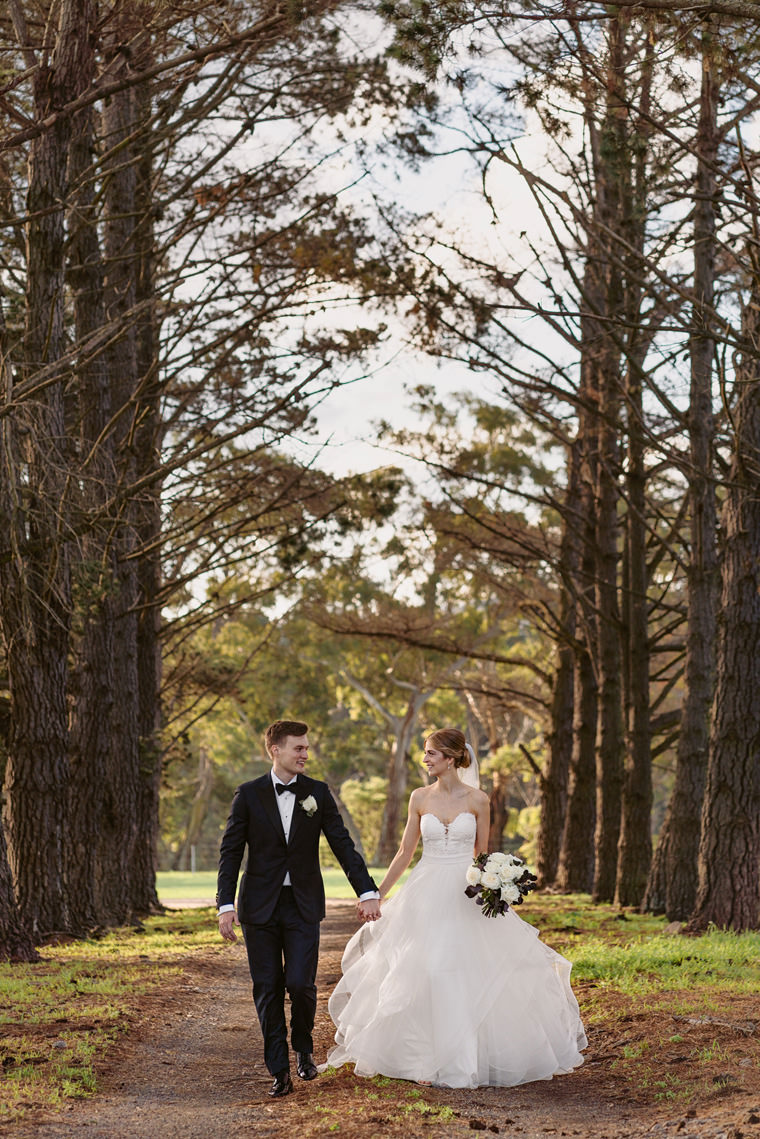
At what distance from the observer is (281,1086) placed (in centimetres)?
689

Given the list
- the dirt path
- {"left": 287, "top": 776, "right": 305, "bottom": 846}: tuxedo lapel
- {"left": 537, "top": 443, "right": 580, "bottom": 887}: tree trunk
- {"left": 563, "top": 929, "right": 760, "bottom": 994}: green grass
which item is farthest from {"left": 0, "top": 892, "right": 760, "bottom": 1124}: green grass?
{"left": 537, "top": 443, "right": 580, "bottom": 887}: tree trunk

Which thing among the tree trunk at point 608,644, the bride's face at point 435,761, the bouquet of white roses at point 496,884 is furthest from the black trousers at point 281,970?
the tree trunk at point 608,644

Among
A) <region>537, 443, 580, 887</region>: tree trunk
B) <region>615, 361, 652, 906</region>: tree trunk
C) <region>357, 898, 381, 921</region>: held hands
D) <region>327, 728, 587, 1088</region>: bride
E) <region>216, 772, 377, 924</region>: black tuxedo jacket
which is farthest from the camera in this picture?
<region>537, 443, 580, 887</region>: tree trunk

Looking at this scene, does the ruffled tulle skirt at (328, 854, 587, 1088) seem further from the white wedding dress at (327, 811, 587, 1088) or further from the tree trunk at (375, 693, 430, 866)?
the tree trunk at (375, 693, 430, 866)

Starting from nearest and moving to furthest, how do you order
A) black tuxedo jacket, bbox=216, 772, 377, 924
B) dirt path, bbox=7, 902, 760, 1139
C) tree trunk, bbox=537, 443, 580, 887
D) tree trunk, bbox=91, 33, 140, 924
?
dirt path, bbox=7, 902, 760, 1139
black tuxedo jacket, bbox=216, 772, 377, 924
tree trunk, bbox=91, 33, 140, 924
tree trunk, bbox=537, 443, 580, 887

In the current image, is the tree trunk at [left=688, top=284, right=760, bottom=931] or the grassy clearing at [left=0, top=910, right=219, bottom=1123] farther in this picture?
the tree trunk at [left=688, top=284, right=760, bottom=931]

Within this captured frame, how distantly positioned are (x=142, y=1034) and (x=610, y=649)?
40.0ft

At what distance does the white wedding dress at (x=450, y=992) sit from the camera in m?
7.41

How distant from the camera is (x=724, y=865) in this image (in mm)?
13008

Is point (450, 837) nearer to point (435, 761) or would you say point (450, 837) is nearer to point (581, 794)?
point (435, 761)

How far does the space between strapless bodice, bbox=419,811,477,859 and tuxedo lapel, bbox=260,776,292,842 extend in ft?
4.27

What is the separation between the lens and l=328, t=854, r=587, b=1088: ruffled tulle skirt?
24.3 feet

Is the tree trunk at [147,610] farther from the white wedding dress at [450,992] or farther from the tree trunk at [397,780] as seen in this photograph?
the tree trunk at [397,780]

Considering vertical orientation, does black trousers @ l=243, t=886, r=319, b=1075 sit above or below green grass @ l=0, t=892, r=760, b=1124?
above
